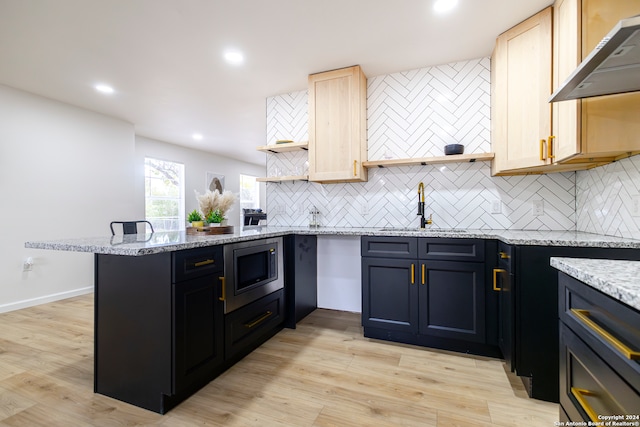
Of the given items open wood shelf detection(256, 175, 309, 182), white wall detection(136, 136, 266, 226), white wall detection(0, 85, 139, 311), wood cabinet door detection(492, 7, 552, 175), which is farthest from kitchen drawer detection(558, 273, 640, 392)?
white wall detection(136, 136, 266, 226)

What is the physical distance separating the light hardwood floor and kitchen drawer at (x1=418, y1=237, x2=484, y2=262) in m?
0.76

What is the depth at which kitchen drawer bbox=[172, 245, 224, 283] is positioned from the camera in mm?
1607

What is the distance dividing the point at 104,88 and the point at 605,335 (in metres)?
4.66

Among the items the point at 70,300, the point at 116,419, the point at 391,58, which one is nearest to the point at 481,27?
the point at 391,58

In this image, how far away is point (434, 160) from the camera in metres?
2.69

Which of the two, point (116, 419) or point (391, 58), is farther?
point (391, 58)

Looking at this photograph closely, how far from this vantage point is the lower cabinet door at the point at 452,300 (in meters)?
2.21

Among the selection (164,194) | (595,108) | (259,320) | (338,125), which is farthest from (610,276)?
(164,194)

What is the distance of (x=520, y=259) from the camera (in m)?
1.78

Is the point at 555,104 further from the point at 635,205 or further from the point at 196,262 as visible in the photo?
the point at 196,262

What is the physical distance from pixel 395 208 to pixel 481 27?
1.67 metres

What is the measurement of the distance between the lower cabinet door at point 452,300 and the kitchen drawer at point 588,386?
1.24 m

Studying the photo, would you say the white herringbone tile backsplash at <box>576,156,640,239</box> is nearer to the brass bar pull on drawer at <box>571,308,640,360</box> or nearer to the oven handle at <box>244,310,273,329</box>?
the brass bar pull on drawer at <box>571,308,640,360</box>

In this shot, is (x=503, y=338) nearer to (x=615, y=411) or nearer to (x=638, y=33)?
(x=615, y=411)
